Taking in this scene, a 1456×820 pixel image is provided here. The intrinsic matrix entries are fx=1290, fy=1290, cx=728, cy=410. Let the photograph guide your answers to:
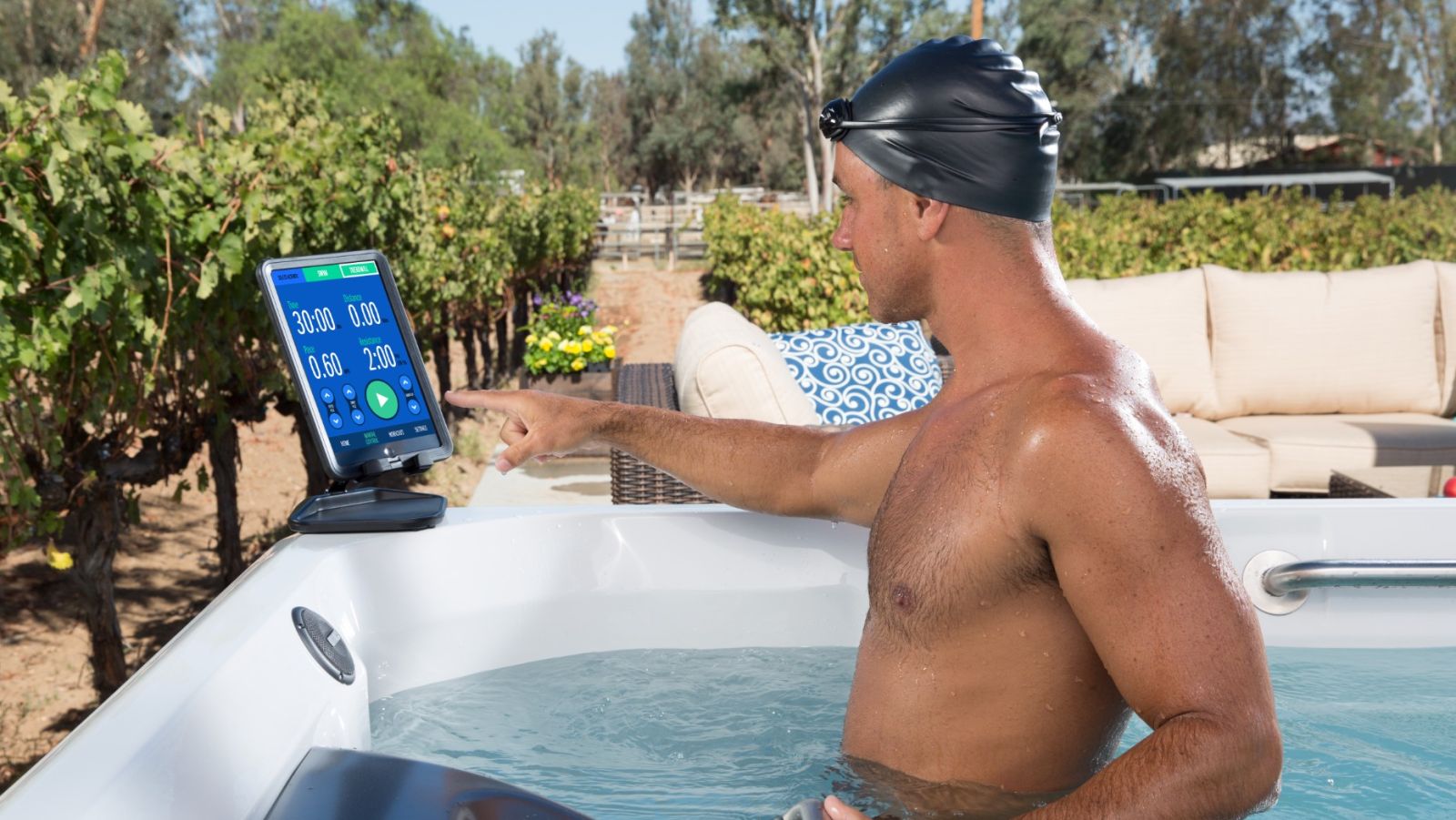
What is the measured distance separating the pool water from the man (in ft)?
1.44

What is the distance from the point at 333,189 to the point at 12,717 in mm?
2423

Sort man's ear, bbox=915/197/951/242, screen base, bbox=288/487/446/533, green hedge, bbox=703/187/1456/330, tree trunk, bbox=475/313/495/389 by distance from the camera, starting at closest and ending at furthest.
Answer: man's ear, bbox=915/197/951/242 → screen base, bbox=288/487/446/533 → green hedge, bbox=703/187/1456/330 → tree trunk, bbox=475/313/495/389

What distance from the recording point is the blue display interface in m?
2.51

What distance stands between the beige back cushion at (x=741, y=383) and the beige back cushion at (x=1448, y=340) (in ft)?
12.4

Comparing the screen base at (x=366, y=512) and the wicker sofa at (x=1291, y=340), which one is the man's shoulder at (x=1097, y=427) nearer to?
the screen base at (x=366, y=512)

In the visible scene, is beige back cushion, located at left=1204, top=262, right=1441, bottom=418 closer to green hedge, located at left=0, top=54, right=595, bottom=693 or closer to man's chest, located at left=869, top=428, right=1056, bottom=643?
green hedge, located at left=0, top=54, right=595, bottom=693

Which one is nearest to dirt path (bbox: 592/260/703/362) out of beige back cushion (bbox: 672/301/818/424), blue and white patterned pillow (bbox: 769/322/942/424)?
blue and white patterned pillow (bbox: 769/322/942/424)

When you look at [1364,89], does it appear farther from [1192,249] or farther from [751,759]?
[751,759]

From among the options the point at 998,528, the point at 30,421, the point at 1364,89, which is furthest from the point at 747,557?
the point at 1364,89

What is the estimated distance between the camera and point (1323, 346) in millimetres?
5875

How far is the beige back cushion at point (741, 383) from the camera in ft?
12.0

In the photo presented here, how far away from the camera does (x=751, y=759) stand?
2523mm

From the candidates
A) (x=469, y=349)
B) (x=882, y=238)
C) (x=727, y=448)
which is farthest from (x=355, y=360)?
Answer: (x=469, y=349)

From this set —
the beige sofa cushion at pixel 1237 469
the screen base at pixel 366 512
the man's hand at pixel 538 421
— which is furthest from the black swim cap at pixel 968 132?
the beige sofa cushion at pixel 1237 469
